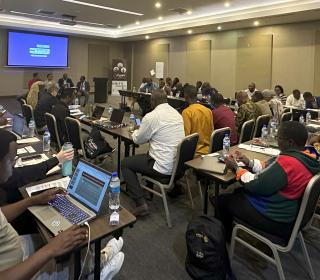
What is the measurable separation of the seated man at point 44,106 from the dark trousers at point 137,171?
245 centimetres

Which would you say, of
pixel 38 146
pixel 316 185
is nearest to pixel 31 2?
pixel 38 146

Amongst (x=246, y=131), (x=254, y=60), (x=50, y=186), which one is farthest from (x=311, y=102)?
(x=50, y=186)

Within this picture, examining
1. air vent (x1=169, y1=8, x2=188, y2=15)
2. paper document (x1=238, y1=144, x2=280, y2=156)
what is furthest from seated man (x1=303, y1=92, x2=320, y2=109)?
paper document (x1=238, y1=144, x2=280, y2=156)

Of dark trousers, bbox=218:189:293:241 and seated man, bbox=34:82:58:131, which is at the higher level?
seated man, bbox=34:82:58:131

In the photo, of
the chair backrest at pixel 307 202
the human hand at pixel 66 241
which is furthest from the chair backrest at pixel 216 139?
the human hand at pixel 66 241

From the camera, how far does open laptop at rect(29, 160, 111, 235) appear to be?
151cm

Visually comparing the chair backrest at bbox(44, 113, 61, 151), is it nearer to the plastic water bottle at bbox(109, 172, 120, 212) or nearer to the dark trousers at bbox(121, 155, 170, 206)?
the dark trousers at bbox(121, 155, 170, 206)

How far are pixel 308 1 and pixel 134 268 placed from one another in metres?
7.21

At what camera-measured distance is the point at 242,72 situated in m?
10.3

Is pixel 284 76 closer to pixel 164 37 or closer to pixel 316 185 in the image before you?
pixel 164 37

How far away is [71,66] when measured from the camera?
14672 mm

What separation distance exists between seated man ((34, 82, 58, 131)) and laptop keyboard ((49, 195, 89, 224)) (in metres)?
3.55

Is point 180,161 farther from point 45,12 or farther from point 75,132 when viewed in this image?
point 45,12

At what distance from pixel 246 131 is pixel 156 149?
60.4 inches
